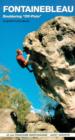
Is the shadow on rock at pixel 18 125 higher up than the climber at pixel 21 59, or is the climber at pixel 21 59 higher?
the climber at pixel 21 59

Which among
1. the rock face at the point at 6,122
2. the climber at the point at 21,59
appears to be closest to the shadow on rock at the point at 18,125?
the rock face at the point at 6,122

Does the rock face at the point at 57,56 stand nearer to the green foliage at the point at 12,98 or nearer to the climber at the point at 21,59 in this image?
the climber at the point at 21,59

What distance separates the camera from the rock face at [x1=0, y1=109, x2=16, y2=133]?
16703 millimetres

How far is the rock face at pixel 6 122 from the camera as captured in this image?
1670cm

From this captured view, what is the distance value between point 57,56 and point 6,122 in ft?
10.4

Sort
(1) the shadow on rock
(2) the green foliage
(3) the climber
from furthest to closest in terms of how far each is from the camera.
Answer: (2) the green foliage < (1) the shadow on rock < (3) the climber

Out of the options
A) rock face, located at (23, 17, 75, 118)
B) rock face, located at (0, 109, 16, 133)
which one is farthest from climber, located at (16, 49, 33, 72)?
rock face, located at (0, 109, 16, 133)

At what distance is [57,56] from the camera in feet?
53.2

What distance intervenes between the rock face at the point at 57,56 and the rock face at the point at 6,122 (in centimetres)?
179

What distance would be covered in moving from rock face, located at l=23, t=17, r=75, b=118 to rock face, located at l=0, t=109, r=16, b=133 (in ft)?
5.88

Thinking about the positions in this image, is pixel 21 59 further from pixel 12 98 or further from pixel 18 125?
pixel 12 98

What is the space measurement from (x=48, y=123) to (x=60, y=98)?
1046 mm

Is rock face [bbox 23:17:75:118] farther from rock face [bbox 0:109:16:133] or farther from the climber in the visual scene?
rock face [bbox 0:109:16:133]

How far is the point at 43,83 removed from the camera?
1723 centimetres
